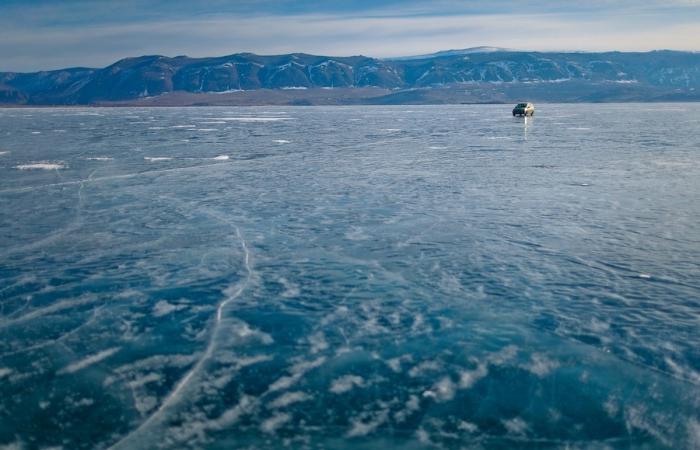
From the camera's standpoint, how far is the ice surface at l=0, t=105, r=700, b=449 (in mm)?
7180

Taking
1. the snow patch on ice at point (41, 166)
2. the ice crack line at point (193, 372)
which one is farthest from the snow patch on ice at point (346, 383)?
the snow patch on ice at point (41, 166)

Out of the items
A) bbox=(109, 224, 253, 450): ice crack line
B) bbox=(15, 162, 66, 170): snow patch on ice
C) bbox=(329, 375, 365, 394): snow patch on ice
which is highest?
bbox=(15, 162, 66, 170): snow patch on ice

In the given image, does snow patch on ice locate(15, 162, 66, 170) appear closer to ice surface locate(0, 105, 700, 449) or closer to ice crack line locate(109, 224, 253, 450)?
ice surface locate(0, 105, 700, 449)

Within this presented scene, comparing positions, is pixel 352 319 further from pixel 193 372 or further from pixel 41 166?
pixel 41 166

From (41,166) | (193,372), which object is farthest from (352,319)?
(41,166)

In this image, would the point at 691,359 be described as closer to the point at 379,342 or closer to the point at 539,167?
the point at 379,342

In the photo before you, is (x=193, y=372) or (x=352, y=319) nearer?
(x=193, y=372)

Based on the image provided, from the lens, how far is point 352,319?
1025 cm

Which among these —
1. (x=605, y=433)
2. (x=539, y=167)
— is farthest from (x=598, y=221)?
(x=539, y=167)

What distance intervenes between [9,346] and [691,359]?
1031 centimetres

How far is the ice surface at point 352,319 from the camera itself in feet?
23.6

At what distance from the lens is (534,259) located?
13.4 meters

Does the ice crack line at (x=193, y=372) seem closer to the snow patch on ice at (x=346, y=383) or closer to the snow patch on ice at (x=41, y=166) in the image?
the snow patch on ice at (x=346, y=383)

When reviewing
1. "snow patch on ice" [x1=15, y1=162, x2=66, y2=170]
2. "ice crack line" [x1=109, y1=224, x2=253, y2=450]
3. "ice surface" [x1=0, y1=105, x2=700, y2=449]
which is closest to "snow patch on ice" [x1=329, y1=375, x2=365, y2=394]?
"ice surface" [x1=0, y1=105, x2=700, y2=449]
